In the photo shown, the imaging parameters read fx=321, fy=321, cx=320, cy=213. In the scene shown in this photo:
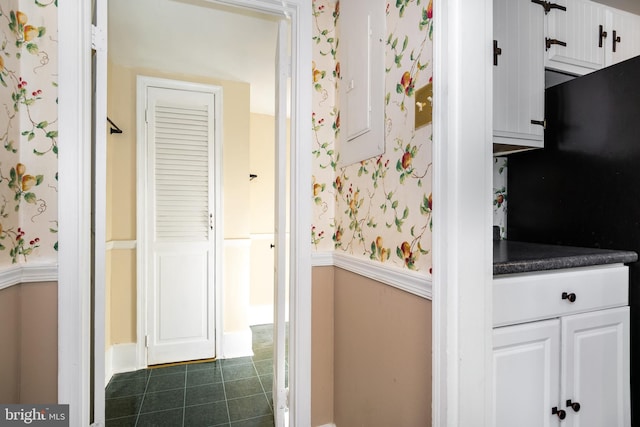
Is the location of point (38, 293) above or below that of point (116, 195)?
below

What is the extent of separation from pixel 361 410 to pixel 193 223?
1.90m

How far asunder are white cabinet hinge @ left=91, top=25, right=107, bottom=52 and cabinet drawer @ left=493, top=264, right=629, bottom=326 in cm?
169

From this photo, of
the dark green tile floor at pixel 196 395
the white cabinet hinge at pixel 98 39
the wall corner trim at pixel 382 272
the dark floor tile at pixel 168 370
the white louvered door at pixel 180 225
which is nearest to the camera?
the wall corner trim at pixel 382 272

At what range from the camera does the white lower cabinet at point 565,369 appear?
1.01 m

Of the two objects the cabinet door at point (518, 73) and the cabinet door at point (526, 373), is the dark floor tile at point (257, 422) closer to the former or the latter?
the cabinet door at point (526, 373)

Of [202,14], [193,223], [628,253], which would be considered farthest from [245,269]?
[628,253]

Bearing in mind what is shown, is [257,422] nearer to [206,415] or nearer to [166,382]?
[206,415]

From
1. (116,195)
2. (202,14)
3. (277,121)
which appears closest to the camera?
(277,121)

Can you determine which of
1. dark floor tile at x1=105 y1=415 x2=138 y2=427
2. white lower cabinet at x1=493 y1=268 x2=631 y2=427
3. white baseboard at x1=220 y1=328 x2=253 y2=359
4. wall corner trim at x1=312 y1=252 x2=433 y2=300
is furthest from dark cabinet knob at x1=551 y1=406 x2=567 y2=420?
white baseboard at x1=220 y1=328 x2=253 y2=359

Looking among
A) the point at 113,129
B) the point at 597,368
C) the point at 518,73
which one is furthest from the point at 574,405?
the point at 113,129

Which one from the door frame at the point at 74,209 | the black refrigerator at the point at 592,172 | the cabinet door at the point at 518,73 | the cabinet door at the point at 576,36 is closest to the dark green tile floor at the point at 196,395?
the door frame at the point at 74,209

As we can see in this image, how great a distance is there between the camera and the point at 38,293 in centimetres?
117

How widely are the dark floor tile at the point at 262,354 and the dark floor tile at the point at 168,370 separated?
55 cm

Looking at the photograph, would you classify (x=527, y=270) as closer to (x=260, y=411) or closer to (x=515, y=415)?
(x=515, y=415)
